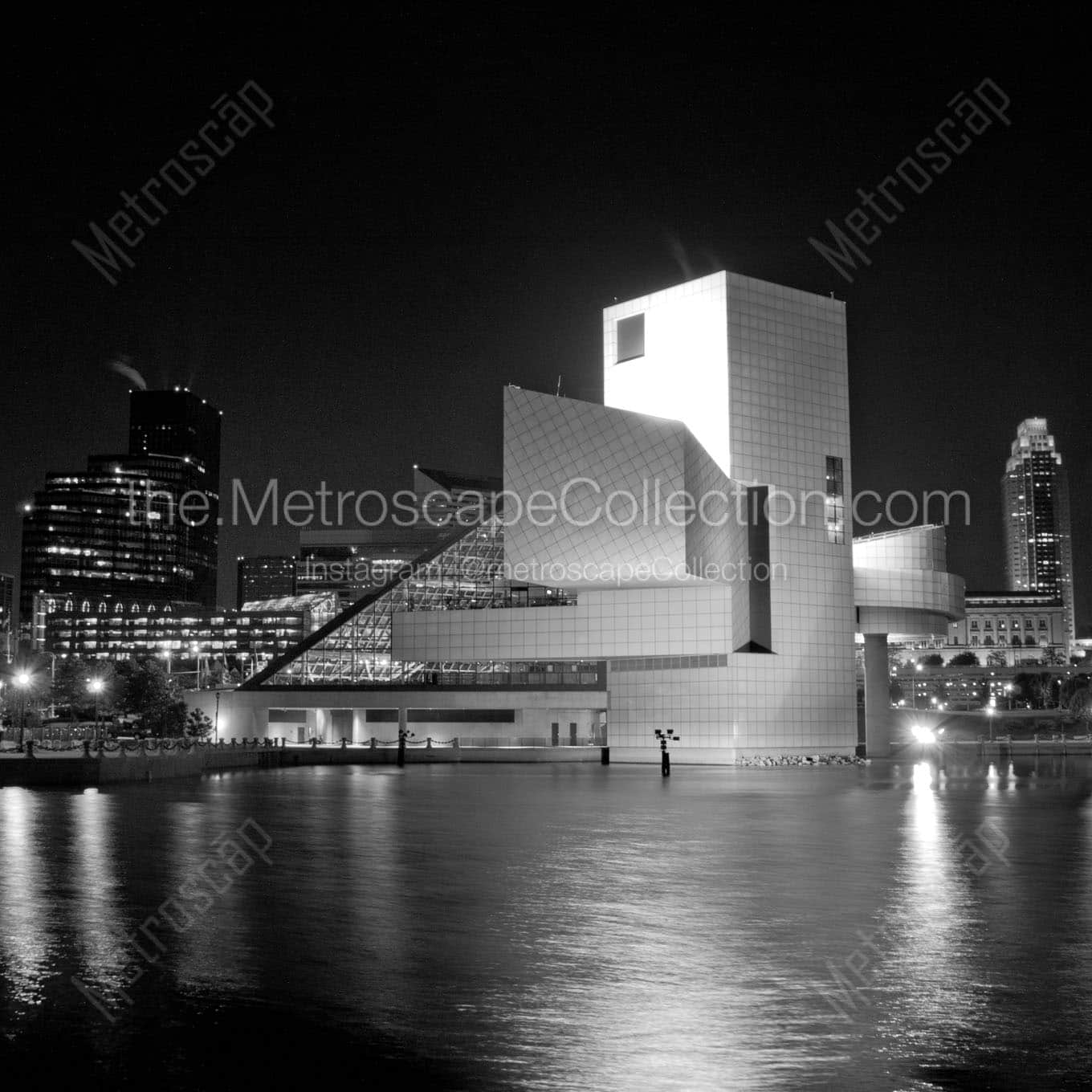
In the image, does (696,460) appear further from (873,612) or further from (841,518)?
(873,612)

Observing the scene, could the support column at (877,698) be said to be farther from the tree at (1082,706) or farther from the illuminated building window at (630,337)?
the tree at (1082,706)

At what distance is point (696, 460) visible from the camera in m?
68.2

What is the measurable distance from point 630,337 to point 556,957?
6451 centimetres

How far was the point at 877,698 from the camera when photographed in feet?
280

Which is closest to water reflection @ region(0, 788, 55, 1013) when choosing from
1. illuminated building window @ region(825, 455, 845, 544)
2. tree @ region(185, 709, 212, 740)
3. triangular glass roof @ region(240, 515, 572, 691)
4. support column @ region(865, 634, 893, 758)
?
illuminated building window @ region(825, 455, 845, 544)

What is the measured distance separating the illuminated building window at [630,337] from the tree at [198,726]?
129ft

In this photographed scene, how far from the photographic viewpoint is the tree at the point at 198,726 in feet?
302

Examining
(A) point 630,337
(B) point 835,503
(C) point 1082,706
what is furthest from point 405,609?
(C) point 1082,706

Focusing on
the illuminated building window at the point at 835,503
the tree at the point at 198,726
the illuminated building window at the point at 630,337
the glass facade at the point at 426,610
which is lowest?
the tree at the point at 198,726

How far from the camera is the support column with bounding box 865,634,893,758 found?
84375mm

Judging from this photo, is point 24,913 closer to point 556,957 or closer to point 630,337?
point 556,957

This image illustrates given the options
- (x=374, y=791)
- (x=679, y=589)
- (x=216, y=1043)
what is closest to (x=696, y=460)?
(x=679, y=589)

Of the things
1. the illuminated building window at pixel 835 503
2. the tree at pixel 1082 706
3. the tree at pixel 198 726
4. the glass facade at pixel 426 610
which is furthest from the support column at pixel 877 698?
the tree at pixel 1082 706

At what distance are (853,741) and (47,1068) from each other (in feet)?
234
